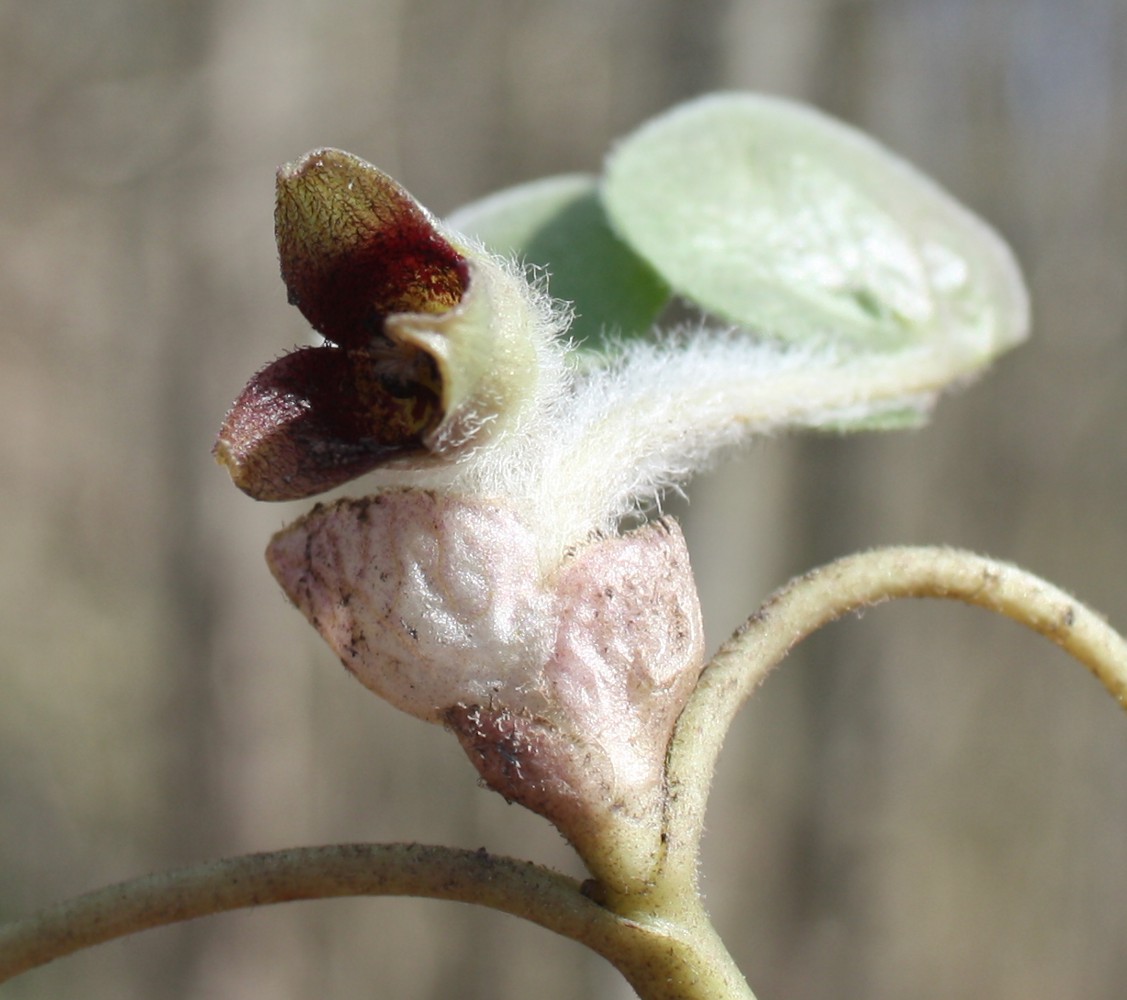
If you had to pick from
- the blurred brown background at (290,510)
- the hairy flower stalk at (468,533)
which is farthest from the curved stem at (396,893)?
the blurred brown background at (290,510)

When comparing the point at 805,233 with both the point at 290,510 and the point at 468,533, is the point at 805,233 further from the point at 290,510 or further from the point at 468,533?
the point at 290,510

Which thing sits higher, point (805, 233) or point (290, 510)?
point (805, 233)

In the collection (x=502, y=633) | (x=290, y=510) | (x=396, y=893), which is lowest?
(x=290, y=510)

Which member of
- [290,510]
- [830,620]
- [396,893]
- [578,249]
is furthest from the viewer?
[290,510]

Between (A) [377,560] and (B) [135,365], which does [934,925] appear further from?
(A) [377,560]

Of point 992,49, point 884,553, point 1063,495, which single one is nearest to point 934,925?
point 1063,495

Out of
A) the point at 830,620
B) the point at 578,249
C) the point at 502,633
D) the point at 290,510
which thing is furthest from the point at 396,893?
the point at 290,510

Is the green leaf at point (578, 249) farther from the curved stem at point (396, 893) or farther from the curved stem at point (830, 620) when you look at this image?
the curved stem at point (396, 893)
